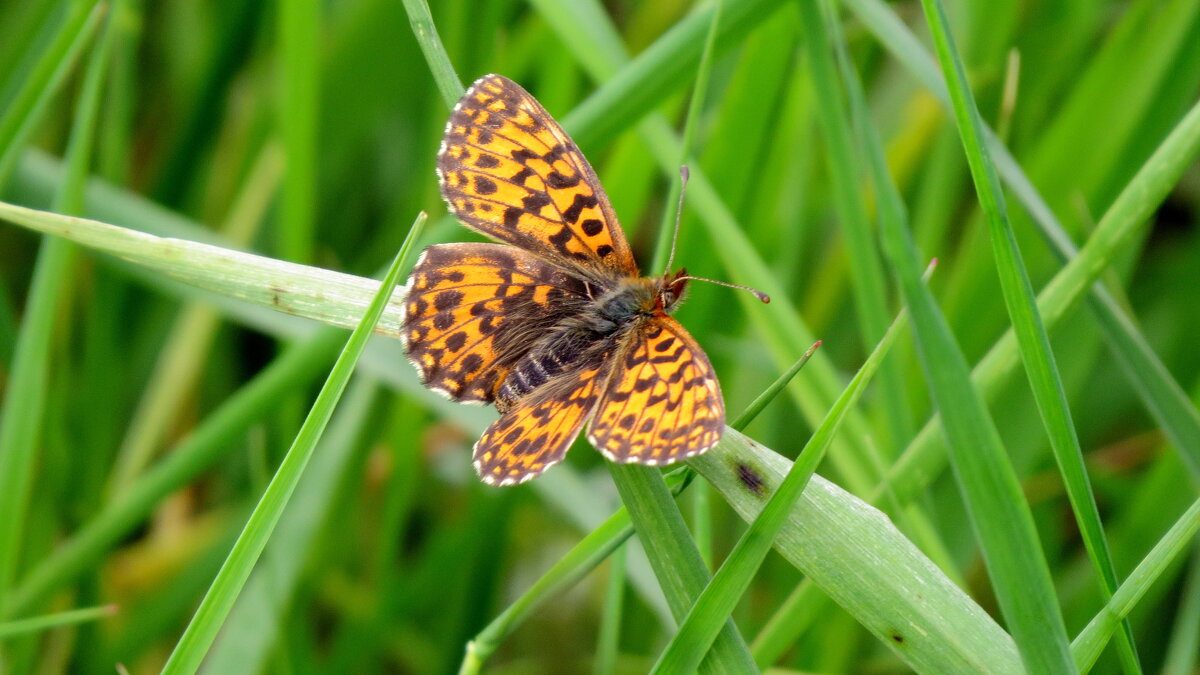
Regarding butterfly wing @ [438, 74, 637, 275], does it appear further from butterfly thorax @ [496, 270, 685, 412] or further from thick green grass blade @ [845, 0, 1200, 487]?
thick green grass blade @ [845, 0, 1200, 487]

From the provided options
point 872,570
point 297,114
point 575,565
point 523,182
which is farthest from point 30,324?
point 872,570

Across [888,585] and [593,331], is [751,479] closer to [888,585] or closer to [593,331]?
[888,585]

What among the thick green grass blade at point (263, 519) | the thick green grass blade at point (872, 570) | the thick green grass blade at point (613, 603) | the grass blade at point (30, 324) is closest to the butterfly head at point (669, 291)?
the thick green grass blade at point (613, 603)

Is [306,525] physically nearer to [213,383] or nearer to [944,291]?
[213,383]

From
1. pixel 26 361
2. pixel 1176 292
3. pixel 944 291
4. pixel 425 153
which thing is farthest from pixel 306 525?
pixel 1176 292

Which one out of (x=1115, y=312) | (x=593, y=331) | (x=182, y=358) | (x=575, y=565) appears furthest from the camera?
(x=182, y=358)

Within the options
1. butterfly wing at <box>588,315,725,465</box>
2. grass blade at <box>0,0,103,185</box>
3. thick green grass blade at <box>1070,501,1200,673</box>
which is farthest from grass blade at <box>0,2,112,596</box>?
thick green grass blade at <box>1070,501,1200,673</box>

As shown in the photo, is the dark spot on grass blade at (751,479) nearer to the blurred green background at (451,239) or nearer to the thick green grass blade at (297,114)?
the blurred green background at (451,239)
